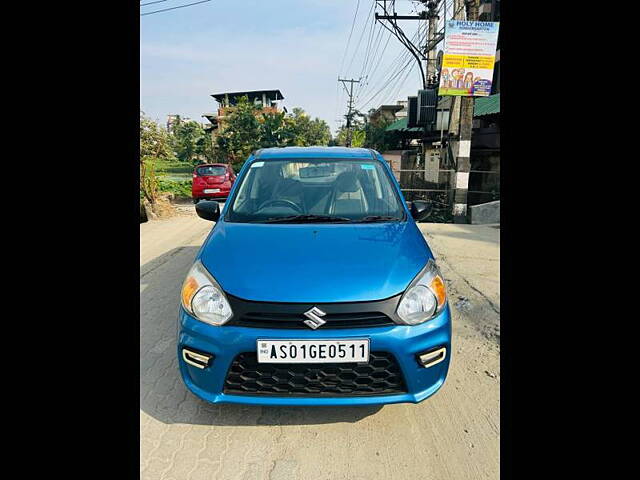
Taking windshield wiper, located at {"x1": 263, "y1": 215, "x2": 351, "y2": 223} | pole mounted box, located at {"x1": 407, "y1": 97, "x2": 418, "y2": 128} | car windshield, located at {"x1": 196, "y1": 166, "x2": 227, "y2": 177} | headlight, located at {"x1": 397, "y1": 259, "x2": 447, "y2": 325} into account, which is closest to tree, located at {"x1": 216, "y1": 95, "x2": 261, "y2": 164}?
car windshield, located at {"x1": 196, "y1": 166, "x2": 227, "y2": 177}

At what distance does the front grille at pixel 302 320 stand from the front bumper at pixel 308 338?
0.08 ft

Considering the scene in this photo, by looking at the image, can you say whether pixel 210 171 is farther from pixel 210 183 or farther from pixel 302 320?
pixel 302 320

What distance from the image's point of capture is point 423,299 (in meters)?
1.99

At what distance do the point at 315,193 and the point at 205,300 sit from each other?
1.38 meters

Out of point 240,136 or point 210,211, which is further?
point 240,136

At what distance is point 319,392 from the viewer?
1.86 metres

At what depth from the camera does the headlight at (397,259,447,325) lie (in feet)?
6.28

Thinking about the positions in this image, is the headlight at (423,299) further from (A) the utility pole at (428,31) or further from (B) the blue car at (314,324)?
(A) the utility pole at (428,31)

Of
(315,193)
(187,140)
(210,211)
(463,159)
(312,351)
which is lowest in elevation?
(312,351)

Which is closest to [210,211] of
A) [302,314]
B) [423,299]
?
[302,314]

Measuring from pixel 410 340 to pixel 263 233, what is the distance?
3.73 ft

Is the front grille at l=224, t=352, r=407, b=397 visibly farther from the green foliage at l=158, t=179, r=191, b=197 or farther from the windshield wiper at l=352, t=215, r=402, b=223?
the green foliage at l=158, t=179, r=191, b=197
